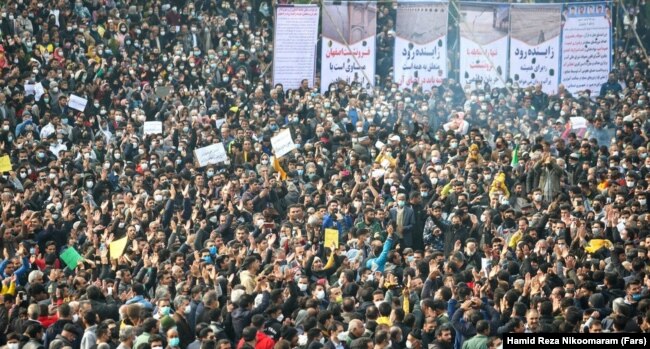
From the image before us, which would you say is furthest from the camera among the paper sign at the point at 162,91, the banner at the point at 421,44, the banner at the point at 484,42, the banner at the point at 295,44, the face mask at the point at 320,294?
the banner at the point at 295,44

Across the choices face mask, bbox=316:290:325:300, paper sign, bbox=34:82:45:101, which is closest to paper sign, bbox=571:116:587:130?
paper sign, bbox=34:82:45:101

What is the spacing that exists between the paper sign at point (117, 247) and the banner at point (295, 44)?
10.2m

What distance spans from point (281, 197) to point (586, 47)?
927cm

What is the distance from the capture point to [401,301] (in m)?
15.2

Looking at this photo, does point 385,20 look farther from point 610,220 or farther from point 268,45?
point 610,220

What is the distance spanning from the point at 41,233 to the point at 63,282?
12.4 ft

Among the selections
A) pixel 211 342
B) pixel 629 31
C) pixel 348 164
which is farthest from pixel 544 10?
pixel 211 342

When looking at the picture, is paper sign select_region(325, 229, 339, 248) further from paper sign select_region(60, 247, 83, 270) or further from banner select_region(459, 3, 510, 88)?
banner select_region(459, 3, 510, 88)

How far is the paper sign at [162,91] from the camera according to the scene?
28233mm

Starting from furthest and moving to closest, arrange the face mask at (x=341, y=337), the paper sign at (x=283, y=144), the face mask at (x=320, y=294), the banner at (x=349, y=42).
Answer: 1. the banner at (x=349, y=42)
2. the paper sign at (x=283, y=144)
3. the face mask at (x=320, y=294)
4. the face mask at (x=341, y=337)

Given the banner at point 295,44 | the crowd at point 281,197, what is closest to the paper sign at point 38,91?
the crowd at point 281,197

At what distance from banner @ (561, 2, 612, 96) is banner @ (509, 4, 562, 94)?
0.50ft

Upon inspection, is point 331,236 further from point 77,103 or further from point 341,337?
point 77,103

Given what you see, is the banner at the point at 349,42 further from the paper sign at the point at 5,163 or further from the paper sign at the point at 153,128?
the paper sign at the point at 5,163
